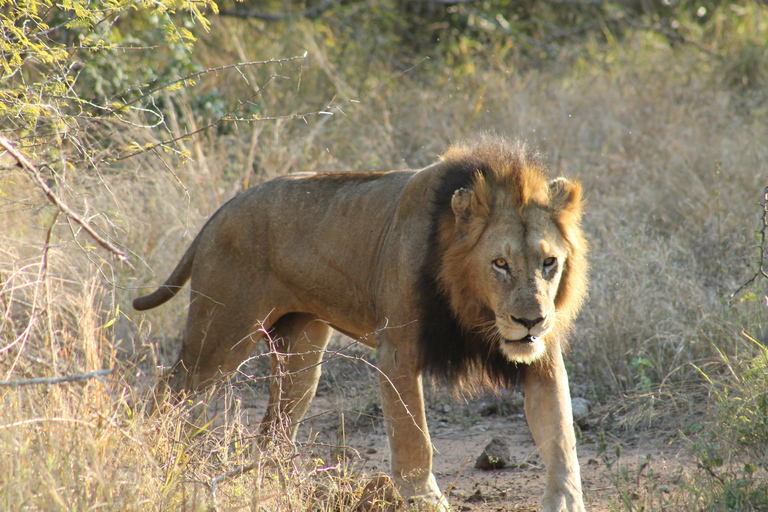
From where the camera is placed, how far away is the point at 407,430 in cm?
330

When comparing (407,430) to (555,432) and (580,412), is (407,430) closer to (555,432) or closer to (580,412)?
(555,432)

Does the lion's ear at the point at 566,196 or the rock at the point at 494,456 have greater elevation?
the lion's ear at the point at 566,196

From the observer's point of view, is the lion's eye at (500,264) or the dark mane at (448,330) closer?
the lion's eye at (500,264)

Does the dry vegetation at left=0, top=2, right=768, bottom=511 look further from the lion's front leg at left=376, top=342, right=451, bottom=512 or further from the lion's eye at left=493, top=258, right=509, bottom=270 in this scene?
the lion's eye at left=493, top=258, right=509, bottom=270

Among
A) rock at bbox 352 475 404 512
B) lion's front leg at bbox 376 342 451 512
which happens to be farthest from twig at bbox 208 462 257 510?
lion's front leg at bbox 376 342 451 512

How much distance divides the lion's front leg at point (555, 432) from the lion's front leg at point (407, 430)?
0.45 metres

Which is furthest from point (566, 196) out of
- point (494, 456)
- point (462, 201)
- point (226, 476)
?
point (226, 476)

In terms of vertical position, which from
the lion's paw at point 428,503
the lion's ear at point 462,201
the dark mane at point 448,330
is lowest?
the lion's paw at point 428,503

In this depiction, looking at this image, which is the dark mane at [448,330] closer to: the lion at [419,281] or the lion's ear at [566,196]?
the lion at [419,281]

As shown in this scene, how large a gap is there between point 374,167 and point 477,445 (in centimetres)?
348

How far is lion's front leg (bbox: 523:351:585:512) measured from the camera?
10.1 ft

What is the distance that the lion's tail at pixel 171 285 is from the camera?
4227mm

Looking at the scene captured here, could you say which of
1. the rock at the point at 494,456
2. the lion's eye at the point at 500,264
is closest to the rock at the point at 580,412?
the rock at the point at 494,456

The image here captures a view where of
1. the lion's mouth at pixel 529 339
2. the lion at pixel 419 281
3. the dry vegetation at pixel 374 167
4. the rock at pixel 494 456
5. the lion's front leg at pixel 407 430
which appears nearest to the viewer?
the dry vegetation at pixel 374 167
